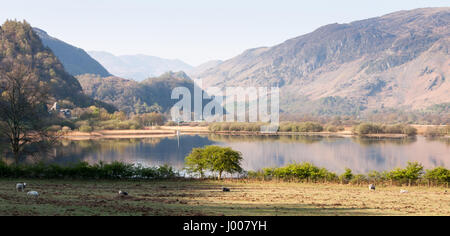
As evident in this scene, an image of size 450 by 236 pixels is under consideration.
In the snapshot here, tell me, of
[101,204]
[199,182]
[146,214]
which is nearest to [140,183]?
[199,182]

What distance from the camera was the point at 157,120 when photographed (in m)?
135

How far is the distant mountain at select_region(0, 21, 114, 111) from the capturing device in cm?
12875

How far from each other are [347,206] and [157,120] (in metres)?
122

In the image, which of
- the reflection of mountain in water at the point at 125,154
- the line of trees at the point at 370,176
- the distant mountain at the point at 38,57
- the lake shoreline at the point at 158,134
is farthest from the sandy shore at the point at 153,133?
the line of trees at the point at 370,176

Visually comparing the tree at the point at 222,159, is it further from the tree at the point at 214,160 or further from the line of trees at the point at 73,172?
the line of trees at the point at 73,172

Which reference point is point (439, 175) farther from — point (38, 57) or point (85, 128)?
point (38, 57)

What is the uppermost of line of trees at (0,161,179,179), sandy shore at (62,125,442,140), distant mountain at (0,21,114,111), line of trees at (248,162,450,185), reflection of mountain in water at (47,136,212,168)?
distant mountain at (0,21,114,111)

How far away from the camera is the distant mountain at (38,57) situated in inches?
5069

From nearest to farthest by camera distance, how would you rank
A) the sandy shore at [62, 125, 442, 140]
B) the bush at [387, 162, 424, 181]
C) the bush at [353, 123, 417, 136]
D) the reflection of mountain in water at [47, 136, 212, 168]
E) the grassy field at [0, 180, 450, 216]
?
the grassy field at [0, 180, 450, 216], the bush at [387, 162, 424, 181], the reflection of mountain in water at [47, 136, 212, 168], the sandy shore at [62, 125, 442, 140], the bush at [353, 123, 417, 136]

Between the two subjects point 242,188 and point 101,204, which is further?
point 242,188

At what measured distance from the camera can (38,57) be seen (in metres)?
139

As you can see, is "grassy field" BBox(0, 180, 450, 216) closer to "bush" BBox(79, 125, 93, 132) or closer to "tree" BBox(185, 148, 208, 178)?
"tree" BBox(185, 148, 208, 178)

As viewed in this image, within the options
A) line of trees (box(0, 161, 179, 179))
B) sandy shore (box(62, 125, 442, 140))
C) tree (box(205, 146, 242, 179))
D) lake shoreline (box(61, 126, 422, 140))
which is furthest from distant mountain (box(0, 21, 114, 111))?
tree (box(205, 146, 242, 179))
